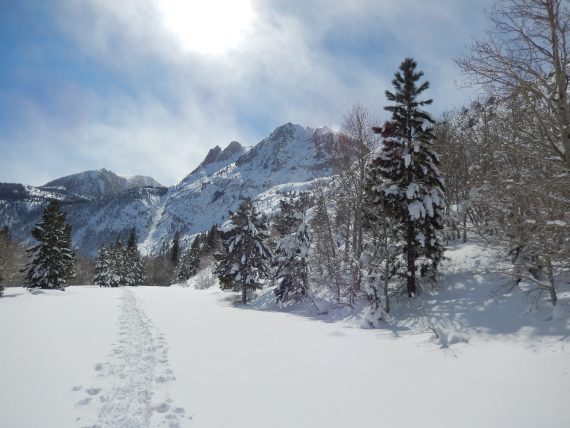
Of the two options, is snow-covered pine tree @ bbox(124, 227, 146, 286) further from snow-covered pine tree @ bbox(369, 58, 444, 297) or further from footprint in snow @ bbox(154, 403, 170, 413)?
footprint in snow @ bbox(154, 403, 170, 413)

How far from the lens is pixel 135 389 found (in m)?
6.32

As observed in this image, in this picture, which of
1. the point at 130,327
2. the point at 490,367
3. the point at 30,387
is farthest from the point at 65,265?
the point at 490,367

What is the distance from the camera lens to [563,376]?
705cm

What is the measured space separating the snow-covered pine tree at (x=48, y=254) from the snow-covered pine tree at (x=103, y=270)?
87.0 feet

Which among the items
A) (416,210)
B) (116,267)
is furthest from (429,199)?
(116,267)

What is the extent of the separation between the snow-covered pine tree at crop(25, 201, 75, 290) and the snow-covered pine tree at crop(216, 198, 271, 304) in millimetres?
18891

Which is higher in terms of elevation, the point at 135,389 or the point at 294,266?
the point at 294,266

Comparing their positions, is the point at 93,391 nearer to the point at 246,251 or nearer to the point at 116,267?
the point at 246,251

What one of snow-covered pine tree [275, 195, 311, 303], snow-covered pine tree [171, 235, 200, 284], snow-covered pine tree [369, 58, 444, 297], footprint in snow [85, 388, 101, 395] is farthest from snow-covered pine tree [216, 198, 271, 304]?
snow-covered pine tree [171, 235, 200, 284]

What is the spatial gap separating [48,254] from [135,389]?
3637 cm

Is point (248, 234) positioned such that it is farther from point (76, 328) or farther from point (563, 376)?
point (563, 376)

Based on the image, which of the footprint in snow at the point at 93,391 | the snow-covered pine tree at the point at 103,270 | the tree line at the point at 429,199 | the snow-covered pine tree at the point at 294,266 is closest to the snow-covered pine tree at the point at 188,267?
the snow-covered pine tree at the point at 103,270

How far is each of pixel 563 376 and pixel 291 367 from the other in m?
6.10

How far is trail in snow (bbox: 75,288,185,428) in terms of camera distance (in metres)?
5.17
